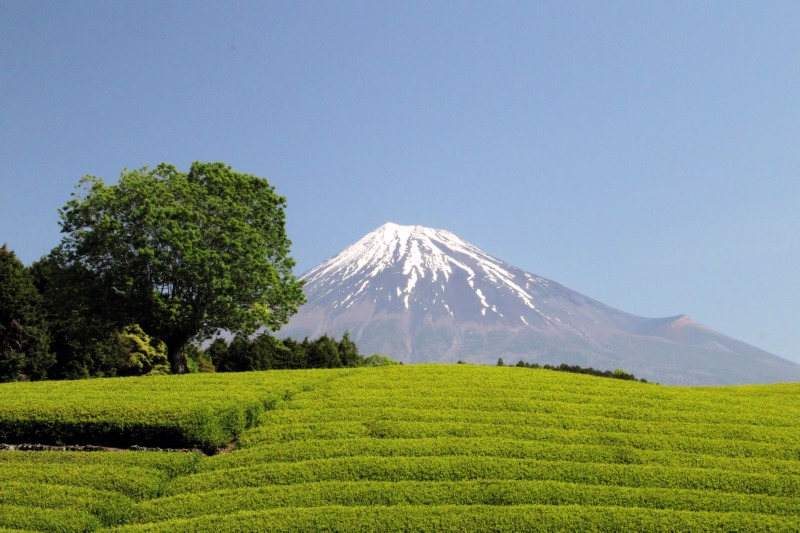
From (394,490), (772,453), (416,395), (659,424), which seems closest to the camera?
(394,490)

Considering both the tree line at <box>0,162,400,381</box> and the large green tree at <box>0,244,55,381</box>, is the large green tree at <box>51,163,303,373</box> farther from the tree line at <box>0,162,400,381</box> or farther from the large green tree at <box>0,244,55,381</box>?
the large green tree at <box>0,244,55,381</box>

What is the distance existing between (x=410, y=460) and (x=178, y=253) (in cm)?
2182

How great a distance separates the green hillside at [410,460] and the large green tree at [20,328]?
22.7m

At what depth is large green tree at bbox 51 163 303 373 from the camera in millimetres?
33781

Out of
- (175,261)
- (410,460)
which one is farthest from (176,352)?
(410,460)

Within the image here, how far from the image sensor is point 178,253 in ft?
110

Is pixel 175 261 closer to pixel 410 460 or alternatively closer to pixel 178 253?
pixel 178 253

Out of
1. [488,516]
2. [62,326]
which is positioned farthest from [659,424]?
[62,326]

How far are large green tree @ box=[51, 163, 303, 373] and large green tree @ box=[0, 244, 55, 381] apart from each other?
871 centimetres

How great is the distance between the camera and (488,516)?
12.9m

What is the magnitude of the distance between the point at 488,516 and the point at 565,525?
1.40m

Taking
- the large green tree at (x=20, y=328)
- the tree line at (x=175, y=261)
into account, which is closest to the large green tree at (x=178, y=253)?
the tree line at (x=175, y=261)

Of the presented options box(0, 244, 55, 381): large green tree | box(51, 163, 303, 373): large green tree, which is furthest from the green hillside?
box(0, 244, 55, 381): large green tree

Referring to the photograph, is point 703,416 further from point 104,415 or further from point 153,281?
point 153,281
